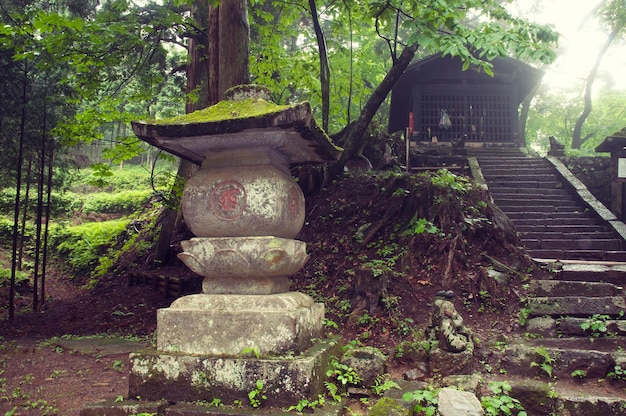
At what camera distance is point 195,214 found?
14.6ft

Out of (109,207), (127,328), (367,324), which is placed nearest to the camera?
(367,324)

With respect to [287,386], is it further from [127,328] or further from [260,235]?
[127,328]

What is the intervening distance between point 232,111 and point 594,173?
16.2 metres

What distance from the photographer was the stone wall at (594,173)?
16281 millimetres

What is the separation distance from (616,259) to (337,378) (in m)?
7.73

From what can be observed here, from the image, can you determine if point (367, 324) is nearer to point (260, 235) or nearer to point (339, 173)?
point (260, 235)

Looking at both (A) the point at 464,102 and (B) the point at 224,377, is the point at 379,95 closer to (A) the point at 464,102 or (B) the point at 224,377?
(B) the point at 224,377

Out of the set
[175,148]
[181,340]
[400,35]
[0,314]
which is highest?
[400,35]

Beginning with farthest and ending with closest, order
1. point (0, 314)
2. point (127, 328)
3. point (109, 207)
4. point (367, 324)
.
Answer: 1. point (109, 207)
2. point (0, 314)
3. point (127, 328)
4. point (367, 324)

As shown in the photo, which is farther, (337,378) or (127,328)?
(127,328)

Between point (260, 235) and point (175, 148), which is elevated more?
point (175, 148)

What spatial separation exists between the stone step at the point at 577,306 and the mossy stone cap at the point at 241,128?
419 cm

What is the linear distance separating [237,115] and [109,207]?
19125 millimetres

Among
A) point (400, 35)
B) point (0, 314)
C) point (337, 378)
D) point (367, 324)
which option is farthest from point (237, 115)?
point (400, 35)
